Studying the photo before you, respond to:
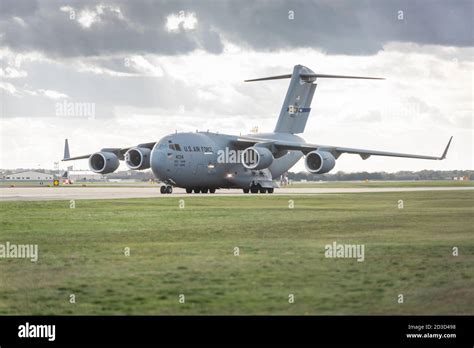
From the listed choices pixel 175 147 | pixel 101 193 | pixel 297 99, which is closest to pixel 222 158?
pixel 175 147

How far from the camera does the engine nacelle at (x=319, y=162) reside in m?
61.3

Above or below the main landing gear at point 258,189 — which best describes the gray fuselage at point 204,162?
above

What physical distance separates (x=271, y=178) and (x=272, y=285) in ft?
178

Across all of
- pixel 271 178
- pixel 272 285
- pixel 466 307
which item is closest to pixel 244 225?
pixel 272 285

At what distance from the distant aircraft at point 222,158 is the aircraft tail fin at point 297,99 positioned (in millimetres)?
172

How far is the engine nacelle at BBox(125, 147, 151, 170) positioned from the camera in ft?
212

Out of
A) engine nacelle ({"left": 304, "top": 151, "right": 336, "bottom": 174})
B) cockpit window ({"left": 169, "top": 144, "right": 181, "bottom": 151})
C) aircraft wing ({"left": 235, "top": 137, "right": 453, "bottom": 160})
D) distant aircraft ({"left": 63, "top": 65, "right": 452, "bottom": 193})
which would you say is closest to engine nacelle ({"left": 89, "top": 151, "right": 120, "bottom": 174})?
distant aircraft ({"left": 63, "top": 65, "right": 452, "bottom": 193})

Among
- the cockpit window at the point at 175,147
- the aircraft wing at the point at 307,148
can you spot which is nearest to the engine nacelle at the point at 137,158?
the cockpit window at the point at 175,147

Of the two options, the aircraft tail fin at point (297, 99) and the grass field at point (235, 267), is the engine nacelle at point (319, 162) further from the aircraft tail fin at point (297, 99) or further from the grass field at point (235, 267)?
the grass field at point (235, 267)

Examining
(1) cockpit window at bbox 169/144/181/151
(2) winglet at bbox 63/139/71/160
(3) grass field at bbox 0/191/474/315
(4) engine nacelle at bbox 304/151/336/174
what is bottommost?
(3) grass field at bbox 0/191/474/315

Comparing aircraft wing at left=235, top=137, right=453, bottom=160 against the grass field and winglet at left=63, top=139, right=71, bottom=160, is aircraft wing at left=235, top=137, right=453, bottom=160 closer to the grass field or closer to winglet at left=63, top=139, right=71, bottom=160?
winglet at left=63, top=139, right=71, bottom=160

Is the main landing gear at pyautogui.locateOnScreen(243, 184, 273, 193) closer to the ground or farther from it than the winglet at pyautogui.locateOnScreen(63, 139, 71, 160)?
closer to the ground

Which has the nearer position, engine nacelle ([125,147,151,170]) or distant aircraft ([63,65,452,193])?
distant aircraft ([63,65,452,193])

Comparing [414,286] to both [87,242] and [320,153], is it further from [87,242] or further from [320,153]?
[320,153]
